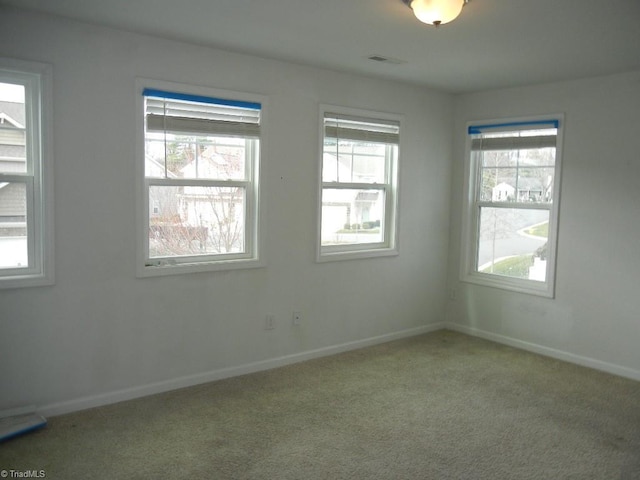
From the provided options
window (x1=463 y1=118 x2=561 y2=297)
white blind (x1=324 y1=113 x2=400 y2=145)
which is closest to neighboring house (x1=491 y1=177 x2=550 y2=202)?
window (x1=463 y1=118 x2=561 y2=297)

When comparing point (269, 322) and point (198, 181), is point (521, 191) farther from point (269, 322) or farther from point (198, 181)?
point (198, 181)

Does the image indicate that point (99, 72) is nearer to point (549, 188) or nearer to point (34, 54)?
point (34, 54)

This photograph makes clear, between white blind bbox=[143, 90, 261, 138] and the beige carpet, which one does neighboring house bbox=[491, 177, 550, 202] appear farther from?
white blind bbox=[143, 90, 261, 138]

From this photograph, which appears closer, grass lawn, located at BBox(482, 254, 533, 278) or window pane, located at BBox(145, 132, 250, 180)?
window pane, located at BBox(145, 132, 250, 180)

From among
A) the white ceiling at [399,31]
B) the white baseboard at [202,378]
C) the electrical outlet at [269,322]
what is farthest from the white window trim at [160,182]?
the white baseboard at [202,378]

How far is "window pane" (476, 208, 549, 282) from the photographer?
15.9 feet

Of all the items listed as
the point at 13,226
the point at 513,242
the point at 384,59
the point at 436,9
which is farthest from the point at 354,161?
the point at 13,226

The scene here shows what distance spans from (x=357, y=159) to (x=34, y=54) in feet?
8.62

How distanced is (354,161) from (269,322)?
161 cm

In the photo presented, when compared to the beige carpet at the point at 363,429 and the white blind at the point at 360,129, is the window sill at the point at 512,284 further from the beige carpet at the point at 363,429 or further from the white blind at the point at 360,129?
the white blind at the point at 360,129

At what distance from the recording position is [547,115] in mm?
4648

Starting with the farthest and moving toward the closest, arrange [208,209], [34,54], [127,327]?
[208,209] < [127,327] < [34,54]

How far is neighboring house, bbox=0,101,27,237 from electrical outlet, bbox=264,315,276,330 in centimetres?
184

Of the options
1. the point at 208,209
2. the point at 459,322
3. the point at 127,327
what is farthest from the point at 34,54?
the point at 459,322
